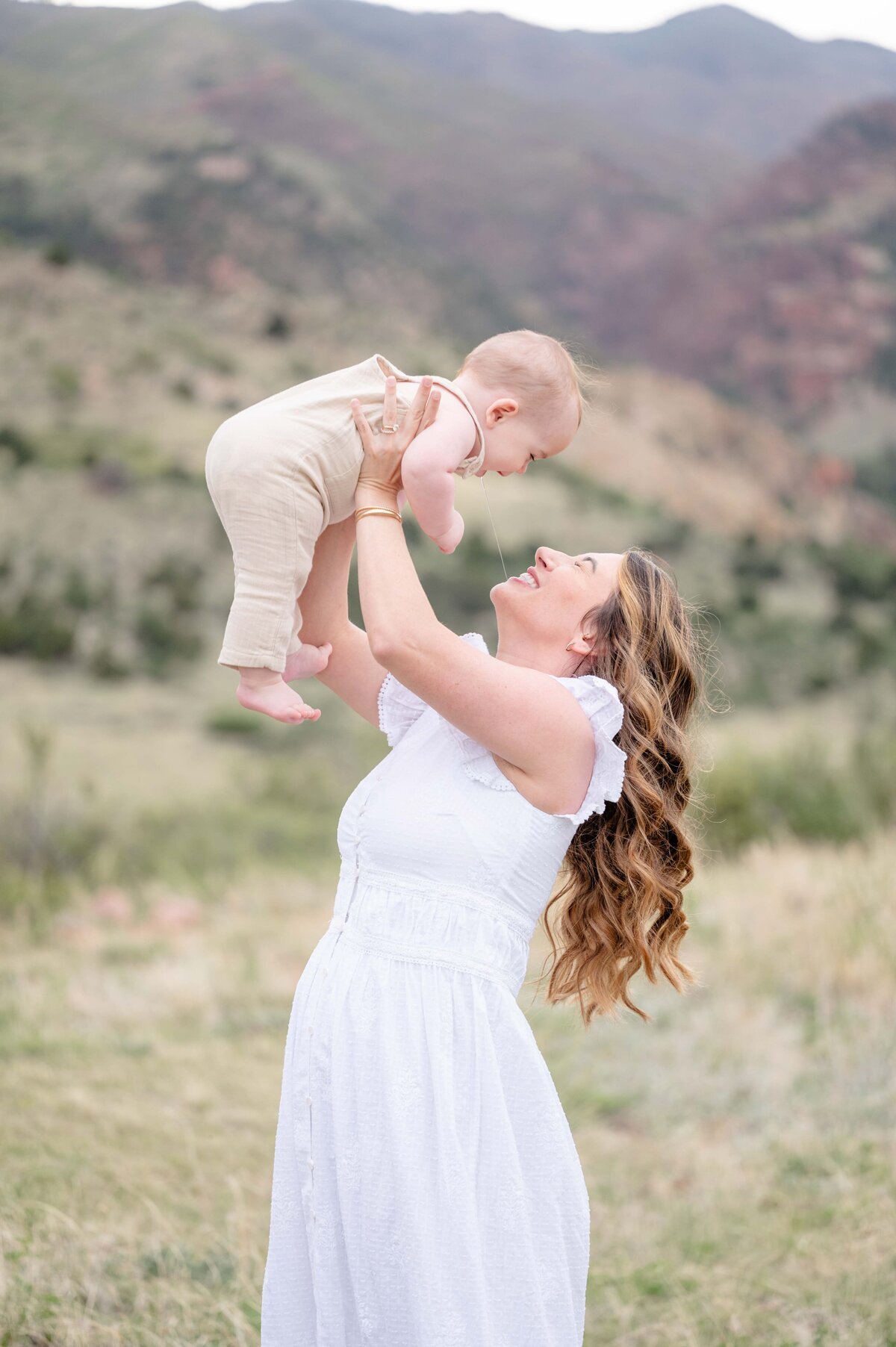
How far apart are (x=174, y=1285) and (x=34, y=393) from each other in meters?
25.5

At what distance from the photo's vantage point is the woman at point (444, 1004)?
1.90 meters

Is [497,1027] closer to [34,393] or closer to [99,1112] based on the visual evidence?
[99,1112]

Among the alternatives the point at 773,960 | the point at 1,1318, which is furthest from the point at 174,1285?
the point at 773,960

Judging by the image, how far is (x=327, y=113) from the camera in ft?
164

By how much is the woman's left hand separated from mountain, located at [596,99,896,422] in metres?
53.7

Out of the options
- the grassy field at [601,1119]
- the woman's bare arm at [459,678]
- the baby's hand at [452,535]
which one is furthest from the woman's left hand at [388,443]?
the grassy field at [601,1119]

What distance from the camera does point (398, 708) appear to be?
7.73 feet

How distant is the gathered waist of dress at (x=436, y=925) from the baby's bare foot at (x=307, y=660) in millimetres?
490

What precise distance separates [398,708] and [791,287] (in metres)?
59.3

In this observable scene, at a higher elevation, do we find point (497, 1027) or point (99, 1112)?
point (497, 1027)

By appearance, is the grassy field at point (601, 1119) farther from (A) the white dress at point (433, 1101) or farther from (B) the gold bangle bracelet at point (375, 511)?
(B) the gold bangle bracelet at point (375, 511)

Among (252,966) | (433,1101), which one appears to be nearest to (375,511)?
(433,1101)

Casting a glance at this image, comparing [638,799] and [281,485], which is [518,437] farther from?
[638,799]

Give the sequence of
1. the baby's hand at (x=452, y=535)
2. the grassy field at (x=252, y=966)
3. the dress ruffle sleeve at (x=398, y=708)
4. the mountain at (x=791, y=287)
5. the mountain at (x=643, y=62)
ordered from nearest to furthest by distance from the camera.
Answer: the baby's hand at (x=452, y=535) < the dress ruffle sleeve at (x=398, y=708) < the grassy field at (x=252, y=966) < the mountain at (x=643, y=62) < the mountain at (x=791, y=287)
